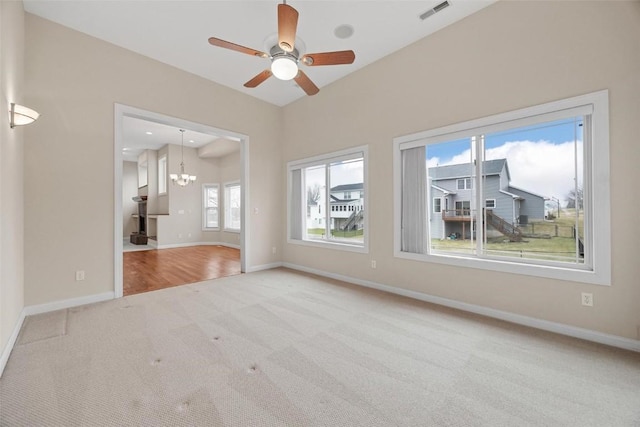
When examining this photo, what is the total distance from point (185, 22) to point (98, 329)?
11.9ft

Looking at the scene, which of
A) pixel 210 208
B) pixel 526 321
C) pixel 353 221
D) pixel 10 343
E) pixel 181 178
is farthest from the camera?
pixel 210 208

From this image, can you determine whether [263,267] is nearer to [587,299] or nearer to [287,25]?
[287,25]

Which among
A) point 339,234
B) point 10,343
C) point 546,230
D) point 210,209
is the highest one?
point 210,209

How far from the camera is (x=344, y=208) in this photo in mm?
4652

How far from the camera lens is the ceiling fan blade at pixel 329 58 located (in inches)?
93.9

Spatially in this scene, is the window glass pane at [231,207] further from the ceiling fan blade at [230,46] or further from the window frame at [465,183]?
the window frame at [465,183]

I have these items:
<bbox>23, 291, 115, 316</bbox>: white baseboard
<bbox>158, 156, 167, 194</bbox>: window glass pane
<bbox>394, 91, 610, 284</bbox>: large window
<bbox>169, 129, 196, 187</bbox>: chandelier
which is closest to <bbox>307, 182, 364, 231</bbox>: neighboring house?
<bbox>394, 91, 610, 284</bbox>: large window

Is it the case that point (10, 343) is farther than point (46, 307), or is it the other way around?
point (46, 307)

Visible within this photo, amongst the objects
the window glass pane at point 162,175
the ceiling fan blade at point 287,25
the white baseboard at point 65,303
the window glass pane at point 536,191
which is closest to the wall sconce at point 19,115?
the white baseboard at point 65,303

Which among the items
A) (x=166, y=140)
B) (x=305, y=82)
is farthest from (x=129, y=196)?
(x=305, y=82)

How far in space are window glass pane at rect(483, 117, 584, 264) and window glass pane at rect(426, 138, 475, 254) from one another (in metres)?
0.19

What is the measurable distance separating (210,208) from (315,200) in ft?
18.7

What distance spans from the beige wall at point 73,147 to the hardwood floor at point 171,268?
32.3 inches

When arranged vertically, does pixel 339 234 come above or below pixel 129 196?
below
